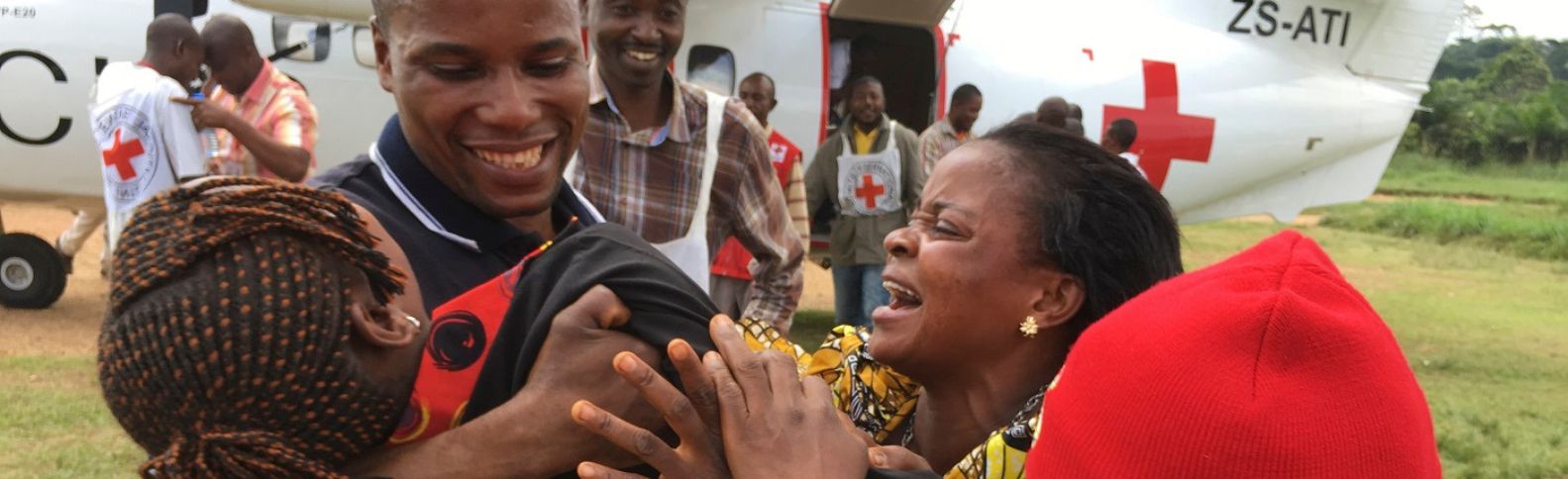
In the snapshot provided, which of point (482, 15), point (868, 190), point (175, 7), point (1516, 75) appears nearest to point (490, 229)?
point (482, 15)

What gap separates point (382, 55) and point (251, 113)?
3913mm

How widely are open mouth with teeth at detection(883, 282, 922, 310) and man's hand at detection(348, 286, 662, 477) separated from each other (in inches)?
25.4

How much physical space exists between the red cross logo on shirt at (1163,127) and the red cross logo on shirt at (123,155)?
6.03m

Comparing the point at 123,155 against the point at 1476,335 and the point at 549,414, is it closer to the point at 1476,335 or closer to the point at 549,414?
the point at 549,414

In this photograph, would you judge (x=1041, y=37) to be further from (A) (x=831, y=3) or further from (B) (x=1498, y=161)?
(B) (x=1498, y=161)

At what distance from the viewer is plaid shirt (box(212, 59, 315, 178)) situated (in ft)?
17.6

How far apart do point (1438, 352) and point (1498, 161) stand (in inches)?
958

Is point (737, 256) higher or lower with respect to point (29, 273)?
higher

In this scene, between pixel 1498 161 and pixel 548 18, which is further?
pixel 1498 161

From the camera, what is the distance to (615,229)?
1.46 metres

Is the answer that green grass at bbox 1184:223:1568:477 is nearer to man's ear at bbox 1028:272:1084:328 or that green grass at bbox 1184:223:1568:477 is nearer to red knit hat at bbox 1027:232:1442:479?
man's ear at bbox 1028:272:1084:328

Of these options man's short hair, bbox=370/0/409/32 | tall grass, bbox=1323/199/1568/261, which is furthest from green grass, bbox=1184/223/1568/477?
man's short hair, bbox=370/0/409/32

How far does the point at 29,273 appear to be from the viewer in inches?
328

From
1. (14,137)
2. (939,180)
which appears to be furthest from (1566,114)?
(939,180)
